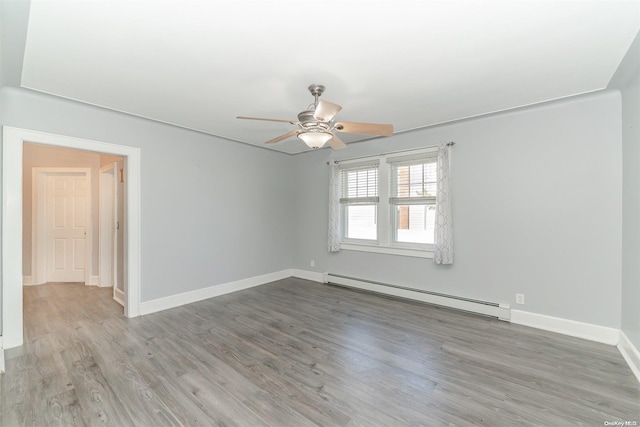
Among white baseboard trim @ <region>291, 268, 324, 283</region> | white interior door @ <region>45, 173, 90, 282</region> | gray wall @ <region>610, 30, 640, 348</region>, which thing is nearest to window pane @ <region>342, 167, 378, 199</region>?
white baseboard trim @ <region>291, 268, 324, 283</region>

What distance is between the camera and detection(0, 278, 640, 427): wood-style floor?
185 centimetres

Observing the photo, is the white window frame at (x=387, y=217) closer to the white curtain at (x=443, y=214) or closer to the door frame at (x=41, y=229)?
the white curtain at (x=443, y=214)

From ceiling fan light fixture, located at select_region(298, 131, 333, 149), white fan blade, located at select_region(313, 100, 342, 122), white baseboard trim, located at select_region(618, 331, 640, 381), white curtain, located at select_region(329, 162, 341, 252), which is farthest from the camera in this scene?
white curtain, located at select_region(329, 162, 341, 252)

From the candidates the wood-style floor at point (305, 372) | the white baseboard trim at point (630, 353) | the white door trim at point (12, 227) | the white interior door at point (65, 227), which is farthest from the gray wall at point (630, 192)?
the white interior door at point (65, 227)

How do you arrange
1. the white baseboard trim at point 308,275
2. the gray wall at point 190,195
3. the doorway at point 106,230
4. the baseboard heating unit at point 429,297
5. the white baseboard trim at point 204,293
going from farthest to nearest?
the white baseboard trim at point 308,275 → the doorway at point 106,230 → the white baseboard trim at point 204,293 → the baseboard heating unit at point 429,297 → the gray wall at point 190,195

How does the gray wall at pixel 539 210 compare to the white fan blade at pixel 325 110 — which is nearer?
the white fan blade at pixel 325 110

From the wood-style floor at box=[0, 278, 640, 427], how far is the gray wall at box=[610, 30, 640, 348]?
0.46m

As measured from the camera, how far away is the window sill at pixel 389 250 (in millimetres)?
4077

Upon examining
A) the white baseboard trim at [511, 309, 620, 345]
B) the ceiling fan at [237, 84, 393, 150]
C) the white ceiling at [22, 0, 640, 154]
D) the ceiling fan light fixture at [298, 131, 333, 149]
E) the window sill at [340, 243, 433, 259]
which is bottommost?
the white baseboard trim at [511, 309, 620, 345]

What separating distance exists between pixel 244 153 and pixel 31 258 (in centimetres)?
425

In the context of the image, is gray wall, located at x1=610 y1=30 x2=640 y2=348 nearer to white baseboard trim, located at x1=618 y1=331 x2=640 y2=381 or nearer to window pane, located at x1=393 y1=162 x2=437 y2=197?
white baseboard trim, located at x1=618 y1=331 x2=640 y2=381

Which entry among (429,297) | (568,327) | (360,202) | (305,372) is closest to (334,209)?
(360,202)

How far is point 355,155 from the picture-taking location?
480 centimetres

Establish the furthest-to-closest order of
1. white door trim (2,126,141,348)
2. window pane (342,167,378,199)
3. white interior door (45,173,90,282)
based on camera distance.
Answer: white interior door (45,173,90,282)
window pane (342,167,378,199)
white door trim (2,126,141,348)
